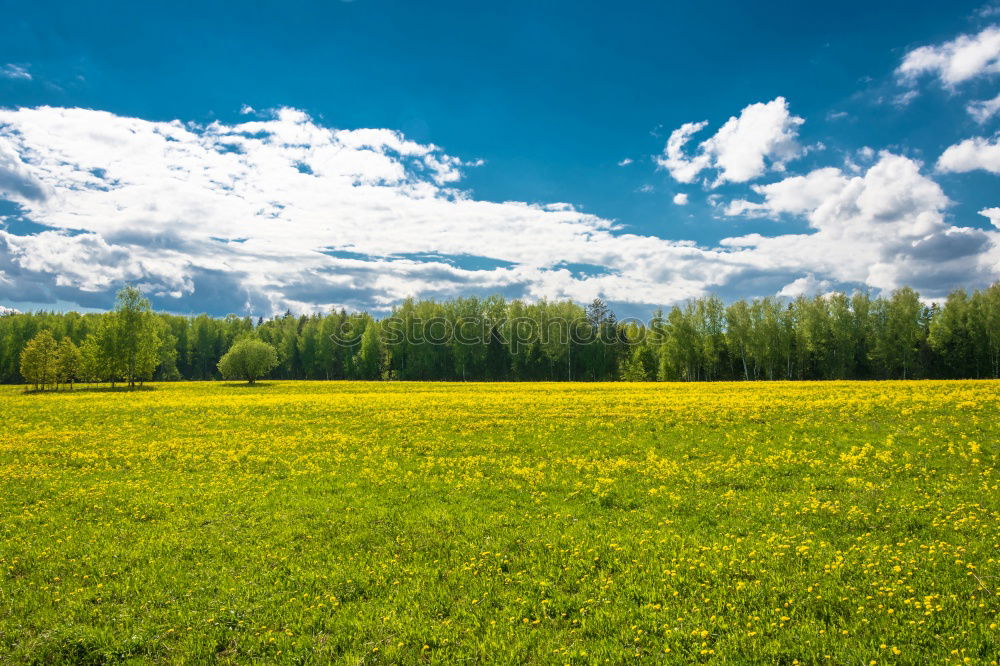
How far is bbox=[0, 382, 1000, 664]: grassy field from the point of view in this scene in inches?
360

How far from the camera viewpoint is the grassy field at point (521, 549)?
9.15 m

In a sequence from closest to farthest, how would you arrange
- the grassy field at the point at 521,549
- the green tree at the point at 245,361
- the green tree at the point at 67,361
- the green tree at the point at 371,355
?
the grassy field at the point at 521,549, the green tree at the point at 67,361, the green tree at the point at 245,361, the green tree at the point at 371,355

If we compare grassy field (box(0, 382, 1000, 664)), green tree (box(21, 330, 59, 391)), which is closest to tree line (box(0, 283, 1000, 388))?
green tree (box(21, 330, 59, 391))

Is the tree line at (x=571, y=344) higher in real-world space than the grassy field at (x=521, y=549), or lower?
higher

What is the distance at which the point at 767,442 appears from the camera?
82.6 ft

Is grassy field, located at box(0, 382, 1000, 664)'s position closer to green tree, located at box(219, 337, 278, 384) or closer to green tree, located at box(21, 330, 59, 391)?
green tree, located at box(21, 330, 59, 391)

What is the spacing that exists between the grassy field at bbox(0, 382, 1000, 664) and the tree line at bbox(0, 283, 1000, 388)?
77.2 m

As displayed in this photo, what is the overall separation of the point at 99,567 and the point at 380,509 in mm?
7232

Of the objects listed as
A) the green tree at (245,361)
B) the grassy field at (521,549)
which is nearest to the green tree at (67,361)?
the green tree at (245,361)

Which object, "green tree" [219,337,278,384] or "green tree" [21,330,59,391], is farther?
"green tree" [219,337,278,384]

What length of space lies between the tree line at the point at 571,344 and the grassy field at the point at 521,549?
77243mm

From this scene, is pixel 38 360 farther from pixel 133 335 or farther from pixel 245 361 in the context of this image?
pixel 245 361

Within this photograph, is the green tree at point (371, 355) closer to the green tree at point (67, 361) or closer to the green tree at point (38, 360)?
the green tree at point (67, 361)

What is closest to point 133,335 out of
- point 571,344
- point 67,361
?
point 67,361
